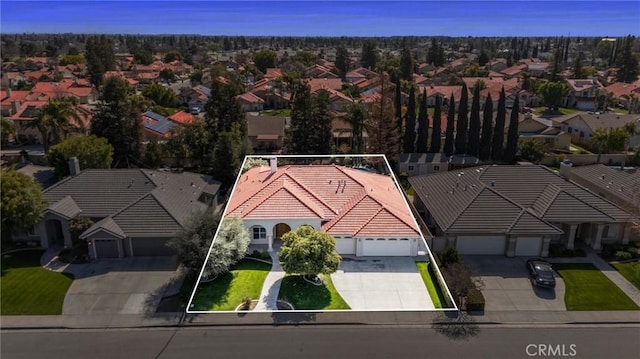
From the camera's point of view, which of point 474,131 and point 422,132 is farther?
point 422,132

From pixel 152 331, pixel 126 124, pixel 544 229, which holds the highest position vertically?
pixel 126 124

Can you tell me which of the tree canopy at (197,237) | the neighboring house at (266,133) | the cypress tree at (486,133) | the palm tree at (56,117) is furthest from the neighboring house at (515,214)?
the palm tree at (56,117)

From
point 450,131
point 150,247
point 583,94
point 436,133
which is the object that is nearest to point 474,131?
point 450,131

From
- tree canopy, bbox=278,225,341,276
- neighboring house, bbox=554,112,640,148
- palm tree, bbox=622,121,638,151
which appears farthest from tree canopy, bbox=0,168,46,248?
palm tree, bbox=622,121,638,151

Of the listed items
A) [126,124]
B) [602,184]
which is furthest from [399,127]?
[126,124]

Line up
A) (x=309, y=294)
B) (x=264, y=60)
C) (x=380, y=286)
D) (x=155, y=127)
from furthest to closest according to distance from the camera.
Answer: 1. (x=264, y=60)
2. (x=155, y=127)
3. (x=309, y=294)
4. (x=380, y=286)

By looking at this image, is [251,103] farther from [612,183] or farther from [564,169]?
[612,183]

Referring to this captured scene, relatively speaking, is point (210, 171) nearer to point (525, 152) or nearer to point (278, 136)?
point (278, 136)
